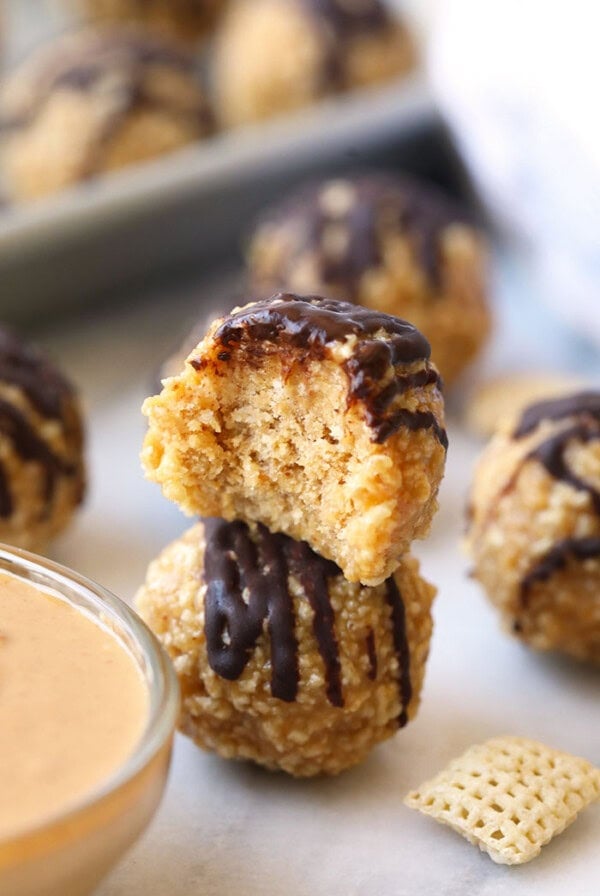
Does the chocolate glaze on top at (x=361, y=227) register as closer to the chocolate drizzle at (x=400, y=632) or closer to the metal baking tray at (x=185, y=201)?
the metal baking tray at (x=185, y=201)

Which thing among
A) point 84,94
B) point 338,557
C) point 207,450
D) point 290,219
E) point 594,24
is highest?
point 84,94

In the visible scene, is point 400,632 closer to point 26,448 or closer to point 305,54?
point 26,448

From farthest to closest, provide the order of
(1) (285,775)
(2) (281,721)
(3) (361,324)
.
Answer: (1) (285,775), (2) (281,721), (3) (361,324)

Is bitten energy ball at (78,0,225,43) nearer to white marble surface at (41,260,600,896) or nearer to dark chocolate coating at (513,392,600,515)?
white marble surface at (41,260,600,896)

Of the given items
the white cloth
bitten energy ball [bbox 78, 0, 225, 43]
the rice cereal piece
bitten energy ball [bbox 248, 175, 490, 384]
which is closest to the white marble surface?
the rice cereal piece

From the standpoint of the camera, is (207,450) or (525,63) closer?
(207,450)

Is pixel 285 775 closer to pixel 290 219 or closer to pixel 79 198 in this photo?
pixel 290 219

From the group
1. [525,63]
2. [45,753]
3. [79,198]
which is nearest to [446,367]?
[525,63]
